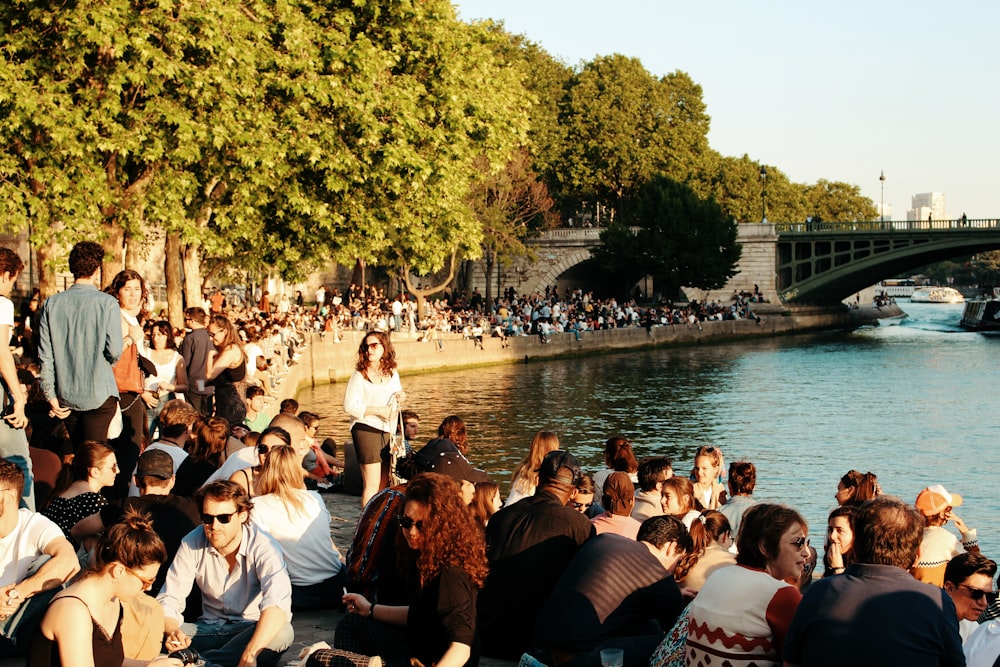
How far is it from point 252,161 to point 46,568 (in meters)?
15.8

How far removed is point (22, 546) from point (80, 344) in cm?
214

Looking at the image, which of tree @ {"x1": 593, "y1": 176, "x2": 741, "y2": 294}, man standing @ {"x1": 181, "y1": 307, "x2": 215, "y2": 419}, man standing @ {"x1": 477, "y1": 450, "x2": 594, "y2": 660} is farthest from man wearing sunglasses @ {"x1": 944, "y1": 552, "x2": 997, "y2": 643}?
tree @ {"x1": 593, "y1": 176, "x2": 741, "y2": 294}

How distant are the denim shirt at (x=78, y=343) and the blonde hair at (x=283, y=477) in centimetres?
165

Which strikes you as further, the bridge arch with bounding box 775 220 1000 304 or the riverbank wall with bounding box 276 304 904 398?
the bridge arch with bounding box 775 220 1000 304

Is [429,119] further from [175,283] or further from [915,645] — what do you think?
[915,645]

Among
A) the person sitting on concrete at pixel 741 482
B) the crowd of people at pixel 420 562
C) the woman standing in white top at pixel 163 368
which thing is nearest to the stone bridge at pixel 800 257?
the woman standing in white top at pixel 163 368

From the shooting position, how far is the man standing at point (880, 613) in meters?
4.18

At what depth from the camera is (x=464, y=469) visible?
323 inches

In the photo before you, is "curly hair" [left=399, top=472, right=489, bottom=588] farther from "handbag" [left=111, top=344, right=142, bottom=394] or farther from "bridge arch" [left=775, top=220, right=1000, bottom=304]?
"bridge arch" [left=775, top=220, right=1000, bottom=304]

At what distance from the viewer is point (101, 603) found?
4.81 m

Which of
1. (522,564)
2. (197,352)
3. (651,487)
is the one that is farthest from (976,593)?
(197,352)

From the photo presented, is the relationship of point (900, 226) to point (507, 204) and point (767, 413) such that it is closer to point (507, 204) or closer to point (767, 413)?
point (507, 204)

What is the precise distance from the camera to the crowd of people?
14.6 ft

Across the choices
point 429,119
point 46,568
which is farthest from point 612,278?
point 46,568
